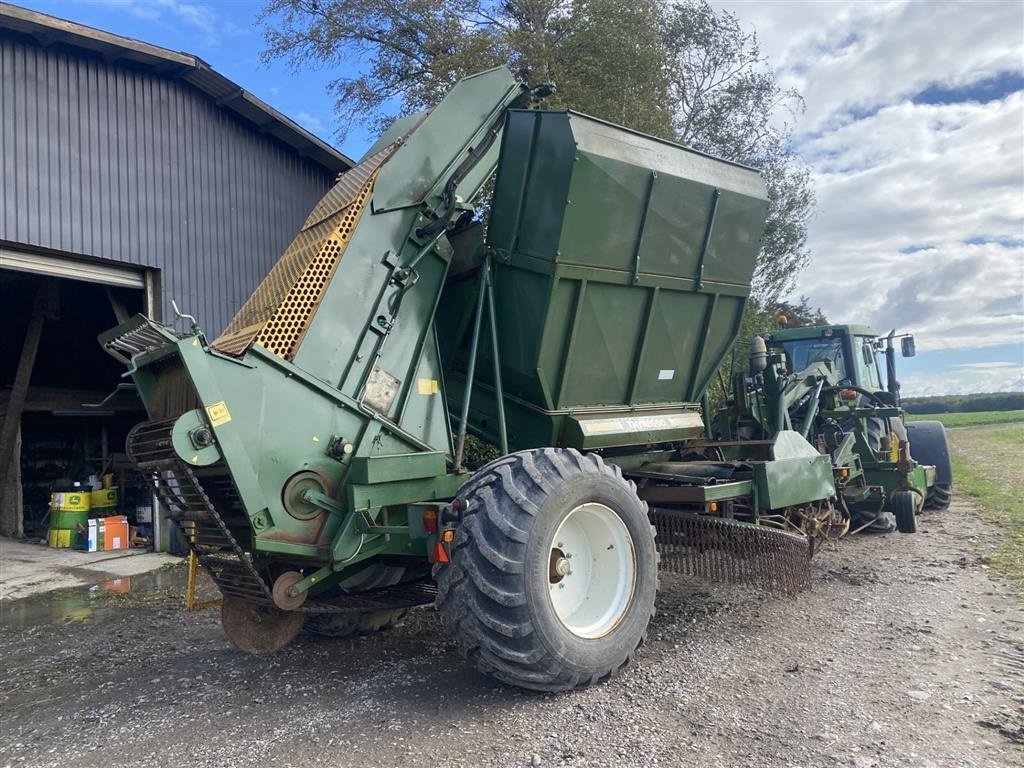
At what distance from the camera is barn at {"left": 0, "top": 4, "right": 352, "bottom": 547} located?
782cm

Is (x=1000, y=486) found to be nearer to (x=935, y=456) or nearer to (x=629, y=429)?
(x=935, y=456)

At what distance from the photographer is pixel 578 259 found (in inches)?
177

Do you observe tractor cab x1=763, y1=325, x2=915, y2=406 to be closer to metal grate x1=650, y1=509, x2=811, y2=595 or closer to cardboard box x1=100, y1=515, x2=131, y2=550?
metal grate x1=650, y1=509, x2=811, y2=595

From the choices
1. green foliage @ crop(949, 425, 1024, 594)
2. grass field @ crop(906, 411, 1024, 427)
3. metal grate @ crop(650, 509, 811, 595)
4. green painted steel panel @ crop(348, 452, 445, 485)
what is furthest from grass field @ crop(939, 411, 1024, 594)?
grass field @ crop(906, 411, 1024, 427)

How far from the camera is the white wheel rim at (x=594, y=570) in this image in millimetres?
4066

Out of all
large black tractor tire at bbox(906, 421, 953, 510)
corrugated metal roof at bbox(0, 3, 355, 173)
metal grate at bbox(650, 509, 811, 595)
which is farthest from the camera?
large black tractor tire at bbox(906, 421, 953, 510)

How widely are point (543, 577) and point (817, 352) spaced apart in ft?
22.0

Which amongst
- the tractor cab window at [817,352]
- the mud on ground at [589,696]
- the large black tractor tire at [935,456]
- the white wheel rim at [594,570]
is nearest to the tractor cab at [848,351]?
the tractor cab window at [817,352]

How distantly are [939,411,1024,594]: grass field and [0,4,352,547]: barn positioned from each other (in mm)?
8482

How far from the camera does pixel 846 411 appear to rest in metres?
7.86

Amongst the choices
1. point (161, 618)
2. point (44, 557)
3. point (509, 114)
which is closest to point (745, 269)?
point (509, 114)

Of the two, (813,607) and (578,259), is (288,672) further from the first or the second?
(813,607)

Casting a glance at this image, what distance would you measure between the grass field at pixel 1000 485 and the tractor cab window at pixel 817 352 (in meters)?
2.56

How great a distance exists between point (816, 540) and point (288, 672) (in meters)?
4.49
